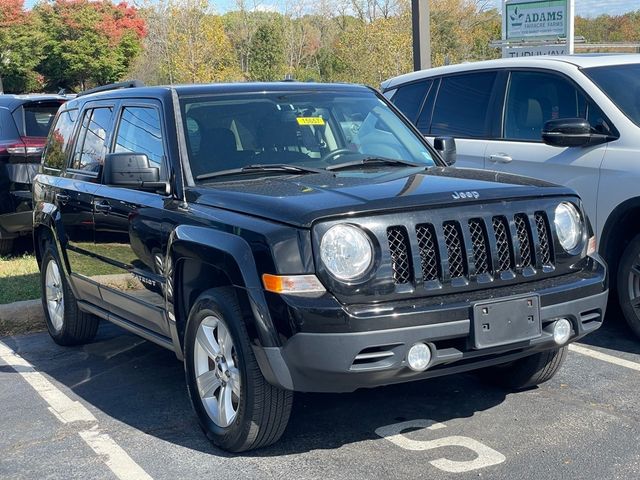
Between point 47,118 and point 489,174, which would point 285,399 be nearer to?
point 489,174

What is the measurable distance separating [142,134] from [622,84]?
347 centimetres

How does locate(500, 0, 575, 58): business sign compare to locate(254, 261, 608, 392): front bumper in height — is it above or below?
above

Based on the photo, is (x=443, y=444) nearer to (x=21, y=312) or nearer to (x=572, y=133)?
(x=572, y=133)

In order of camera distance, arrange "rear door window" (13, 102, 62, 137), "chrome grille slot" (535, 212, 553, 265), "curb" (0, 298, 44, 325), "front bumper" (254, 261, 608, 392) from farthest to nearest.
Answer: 1. "rear door window" (13, 102, 62, 137)
2. "curb" (0, 298, 44, 325)
3. "chrome grille slot" (535, 212, 553, 265)
4. "front bumper" (254, 261, 608, 392)

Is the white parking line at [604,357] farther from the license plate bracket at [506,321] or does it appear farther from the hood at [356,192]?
the license plate bracket at [506,321]


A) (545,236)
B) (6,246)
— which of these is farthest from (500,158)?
(6,246)

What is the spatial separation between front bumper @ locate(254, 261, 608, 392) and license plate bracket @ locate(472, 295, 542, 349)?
0.10 feet

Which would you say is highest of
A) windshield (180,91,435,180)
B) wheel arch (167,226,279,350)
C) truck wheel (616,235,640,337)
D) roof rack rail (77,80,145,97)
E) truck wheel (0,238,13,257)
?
roof rack rail (77,80,145,97)

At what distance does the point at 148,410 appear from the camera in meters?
5.12

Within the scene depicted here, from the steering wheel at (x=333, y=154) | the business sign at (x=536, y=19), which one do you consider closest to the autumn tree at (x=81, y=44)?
the business sign at (x=536, y=19)

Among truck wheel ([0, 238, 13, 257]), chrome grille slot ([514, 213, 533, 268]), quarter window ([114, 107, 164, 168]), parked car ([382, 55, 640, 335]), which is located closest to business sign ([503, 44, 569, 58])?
parked car ([382, 55, 640, 335])

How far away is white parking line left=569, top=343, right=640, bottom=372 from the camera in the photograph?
553 centimetres

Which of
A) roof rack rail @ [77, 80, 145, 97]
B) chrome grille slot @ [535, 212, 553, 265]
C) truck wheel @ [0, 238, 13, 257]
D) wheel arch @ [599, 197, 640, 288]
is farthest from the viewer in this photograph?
truck wheel @ [0, 238, 13, 257]

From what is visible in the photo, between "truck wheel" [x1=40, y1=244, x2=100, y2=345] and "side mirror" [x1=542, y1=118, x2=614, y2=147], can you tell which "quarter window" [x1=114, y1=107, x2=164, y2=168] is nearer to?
"truck wheel" [x1=40, y1=244, x2=100, y2=345]
